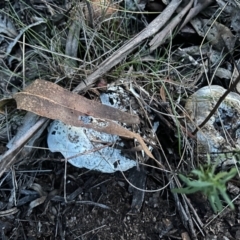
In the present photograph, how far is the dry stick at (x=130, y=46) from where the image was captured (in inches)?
67.5

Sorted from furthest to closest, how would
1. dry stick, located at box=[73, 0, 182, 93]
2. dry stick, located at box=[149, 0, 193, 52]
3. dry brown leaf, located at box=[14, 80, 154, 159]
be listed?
dry stick, located at box=[149, 0, 193, 52] → dry stick, located at box=[73, 0, 182, 93] → dry brown leaf, located at box=[14, 80, 154, 159]

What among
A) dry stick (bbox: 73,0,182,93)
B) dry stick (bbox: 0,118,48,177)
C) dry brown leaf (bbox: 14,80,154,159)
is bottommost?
dry stick (bbox: 0,118,48,177)

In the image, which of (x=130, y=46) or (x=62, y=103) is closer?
(x=62, y=103)

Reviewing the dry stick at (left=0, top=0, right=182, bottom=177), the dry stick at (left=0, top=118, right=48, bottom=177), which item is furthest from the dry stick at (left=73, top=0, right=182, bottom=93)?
the dry stick at (left=0, top=118, right=48, bottom=177)

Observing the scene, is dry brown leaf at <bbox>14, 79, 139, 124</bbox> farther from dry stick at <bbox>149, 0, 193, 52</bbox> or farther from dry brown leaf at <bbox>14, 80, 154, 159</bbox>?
dry stick at <bbox>149, 0, 193, 52</bbox>

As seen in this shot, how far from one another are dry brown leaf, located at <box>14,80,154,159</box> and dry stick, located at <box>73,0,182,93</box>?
0.10m

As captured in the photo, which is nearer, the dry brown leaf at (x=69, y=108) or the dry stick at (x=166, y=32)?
the dry brown leaf at (x=69, y=108)

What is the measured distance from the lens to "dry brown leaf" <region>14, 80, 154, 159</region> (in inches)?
62.6

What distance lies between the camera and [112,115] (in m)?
1.62

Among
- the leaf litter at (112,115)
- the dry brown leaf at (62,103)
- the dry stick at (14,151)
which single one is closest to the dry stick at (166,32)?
the leaf litter at (112,115)

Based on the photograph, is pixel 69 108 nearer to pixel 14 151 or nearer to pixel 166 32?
pixel 14 151

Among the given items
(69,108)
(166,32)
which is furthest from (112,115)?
(166,32)

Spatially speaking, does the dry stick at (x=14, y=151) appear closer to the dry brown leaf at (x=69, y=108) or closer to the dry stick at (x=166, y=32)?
the dry brown leaf at (x=69, y=108)

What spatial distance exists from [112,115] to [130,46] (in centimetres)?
33
